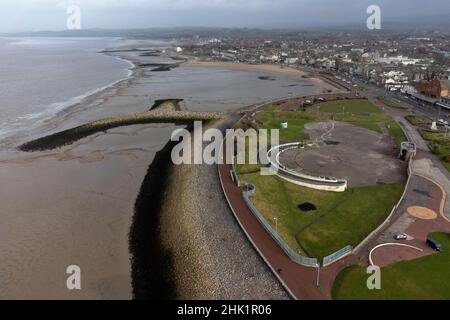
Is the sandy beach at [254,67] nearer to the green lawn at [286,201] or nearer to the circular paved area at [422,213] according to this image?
the green lawn at [286,201]

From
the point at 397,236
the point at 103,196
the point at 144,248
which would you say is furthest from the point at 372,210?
the point at 103,196

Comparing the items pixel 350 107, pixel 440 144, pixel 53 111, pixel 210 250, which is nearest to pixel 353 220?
pixel 210 250

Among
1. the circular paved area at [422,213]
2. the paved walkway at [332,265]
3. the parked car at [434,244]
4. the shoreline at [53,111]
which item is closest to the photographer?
the paved walkway at [332,265]

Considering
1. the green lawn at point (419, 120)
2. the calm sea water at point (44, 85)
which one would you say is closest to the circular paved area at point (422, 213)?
the green lawn at point (419, 120)

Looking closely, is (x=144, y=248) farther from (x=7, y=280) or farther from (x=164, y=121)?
(x=164, y=121)

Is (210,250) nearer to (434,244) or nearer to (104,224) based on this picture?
(104,224)
